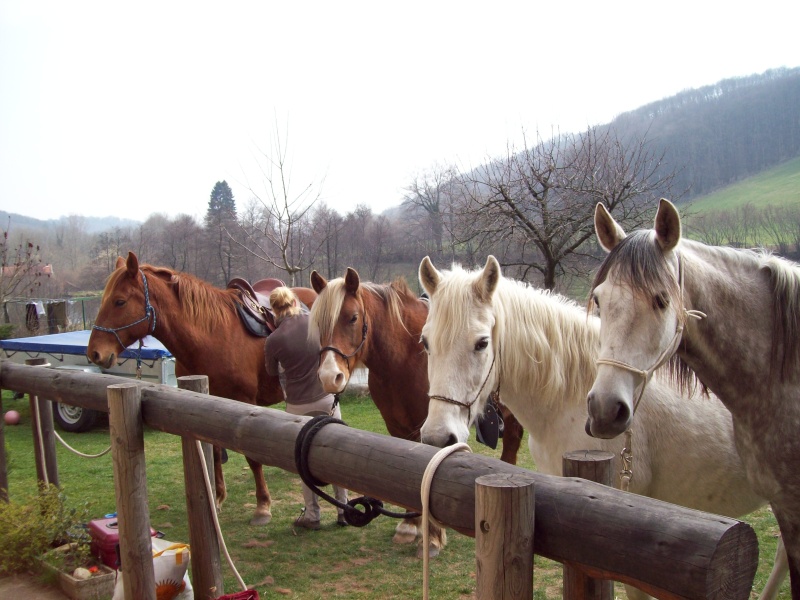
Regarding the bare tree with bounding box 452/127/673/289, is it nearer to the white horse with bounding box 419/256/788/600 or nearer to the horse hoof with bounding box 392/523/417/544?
the horse hoof with bounding box 392/523/417/544

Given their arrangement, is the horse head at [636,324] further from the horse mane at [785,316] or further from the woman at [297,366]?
the woman at [297,366]

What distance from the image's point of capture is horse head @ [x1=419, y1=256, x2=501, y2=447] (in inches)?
90.4

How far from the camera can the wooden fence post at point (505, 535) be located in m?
1.12

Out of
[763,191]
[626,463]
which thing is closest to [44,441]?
[626,463]

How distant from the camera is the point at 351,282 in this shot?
12.8 ft

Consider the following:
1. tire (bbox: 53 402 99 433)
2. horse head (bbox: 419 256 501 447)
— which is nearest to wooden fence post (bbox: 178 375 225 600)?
horse head (bbox: 419 256 501 447)

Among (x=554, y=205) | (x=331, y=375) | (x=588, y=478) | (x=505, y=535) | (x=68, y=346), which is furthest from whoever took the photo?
(x=554, y=205)

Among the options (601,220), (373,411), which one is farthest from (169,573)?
(373,411)

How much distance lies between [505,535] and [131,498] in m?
2.12

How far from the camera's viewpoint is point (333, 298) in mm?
3887

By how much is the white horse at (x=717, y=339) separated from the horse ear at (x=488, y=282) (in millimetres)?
628

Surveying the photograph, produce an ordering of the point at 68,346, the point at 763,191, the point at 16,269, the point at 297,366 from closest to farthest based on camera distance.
→ 1. the point at 297,366
2. the point at 68,346
3. the point at 16,269
4. the point at 763,191

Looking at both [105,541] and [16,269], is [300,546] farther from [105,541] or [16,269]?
[16,269]

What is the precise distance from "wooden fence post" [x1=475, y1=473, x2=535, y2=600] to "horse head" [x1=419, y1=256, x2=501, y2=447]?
1.06m
